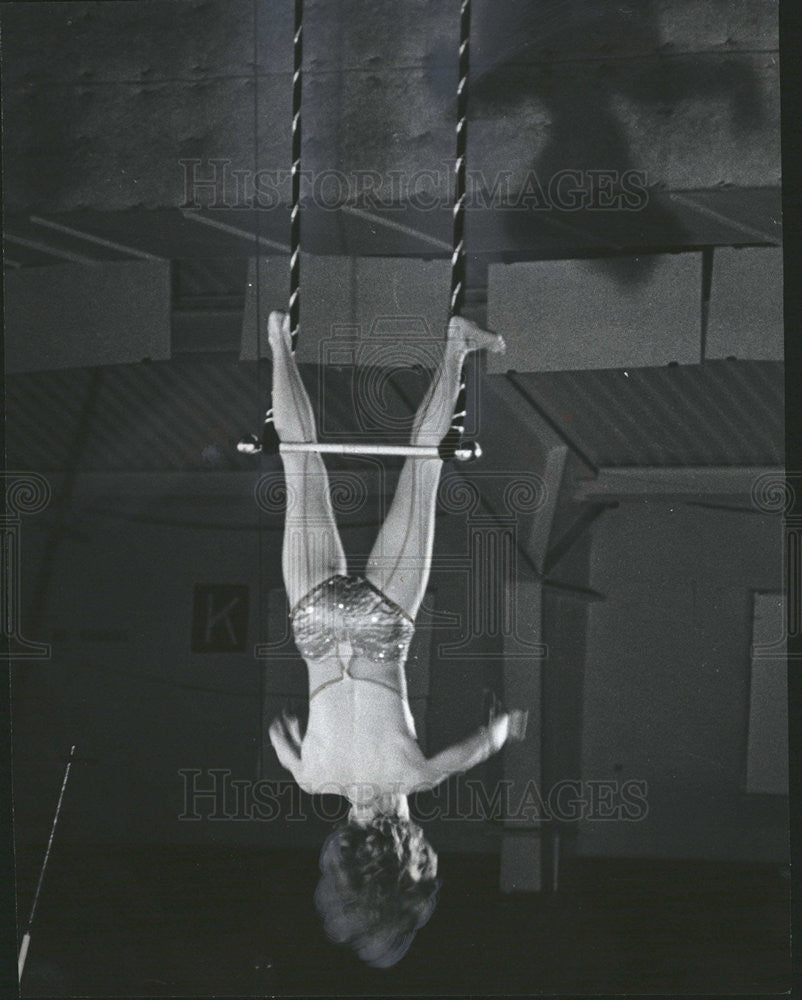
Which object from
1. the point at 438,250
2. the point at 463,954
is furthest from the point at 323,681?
the point at 438,250

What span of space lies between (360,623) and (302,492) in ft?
1.04

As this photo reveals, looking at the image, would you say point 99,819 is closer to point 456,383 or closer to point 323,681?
point 323,681

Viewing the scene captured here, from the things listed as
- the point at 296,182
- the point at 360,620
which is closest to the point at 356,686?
the point at 360,620

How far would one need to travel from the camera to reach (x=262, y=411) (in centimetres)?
275

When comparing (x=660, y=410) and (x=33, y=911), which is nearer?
(x=660, y=410)

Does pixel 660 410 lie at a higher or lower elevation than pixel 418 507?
higher

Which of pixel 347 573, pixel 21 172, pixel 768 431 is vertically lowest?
pixel 347 573

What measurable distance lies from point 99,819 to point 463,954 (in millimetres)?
878

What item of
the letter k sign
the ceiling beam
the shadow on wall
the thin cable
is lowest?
the thin cable

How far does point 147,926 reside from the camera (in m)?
2.79

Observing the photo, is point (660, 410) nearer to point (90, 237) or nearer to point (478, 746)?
point (478, 746)

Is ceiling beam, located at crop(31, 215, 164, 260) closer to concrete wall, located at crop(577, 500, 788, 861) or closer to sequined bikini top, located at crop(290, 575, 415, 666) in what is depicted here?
sequined bikini top, located at crop(290, 575, 415, 666)

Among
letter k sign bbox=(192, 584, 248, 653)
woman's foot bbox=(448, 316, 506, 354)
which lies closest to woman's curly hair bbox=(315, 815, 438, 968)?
letter k sign bbox=(192, 584, 248, 653)

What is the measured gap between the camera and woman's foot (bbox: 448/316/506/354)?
2.68 meters
